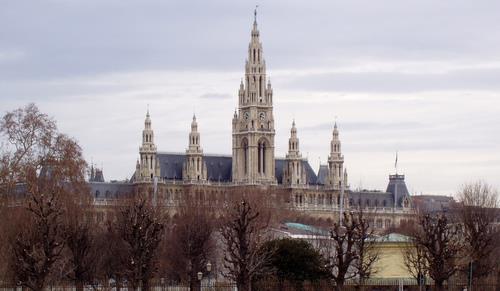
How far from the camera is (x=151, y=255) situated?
7144 centimetres

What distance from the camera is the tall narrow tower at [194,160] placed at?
193125mm

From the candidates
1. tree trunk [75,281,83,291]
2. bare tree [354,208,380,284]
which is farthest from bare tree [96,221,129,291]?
bare tree [354,208,380,284]

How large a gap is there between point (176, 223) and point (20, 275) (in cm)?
4722

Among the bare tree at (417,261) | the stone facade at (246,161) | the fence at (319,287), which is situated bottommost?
the fence at (319,287)

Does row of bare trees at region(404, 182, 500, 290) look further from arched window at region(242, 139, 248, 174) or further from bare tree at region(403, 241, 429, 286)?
arched window at region(242, 139, 248, 174)

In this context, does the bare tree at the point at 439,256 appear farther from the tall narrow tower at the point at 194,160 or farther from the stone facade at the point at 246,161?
the tall narrow tower at the point at 194,160

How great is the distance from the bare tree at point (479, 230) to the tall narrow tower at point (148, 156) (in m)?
66.9

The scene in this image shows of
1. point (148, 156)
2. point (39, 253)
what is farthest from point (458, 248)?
point (148, 156)

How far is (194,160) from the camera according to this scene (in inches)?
7618

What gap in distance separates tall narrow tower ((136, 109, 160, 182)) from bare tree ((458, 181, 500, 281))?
2635 inches

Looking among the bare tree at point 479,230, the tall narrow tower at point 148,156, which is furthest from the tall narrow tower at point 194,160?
the bare tree at point 479,230

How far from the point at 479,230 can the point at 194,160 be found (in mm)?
105415

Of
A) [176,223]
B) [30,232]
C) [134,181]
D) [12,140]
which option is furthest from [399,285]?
[134,181]

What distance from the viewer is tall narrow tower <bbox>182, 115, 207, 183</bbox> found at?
193 metres
